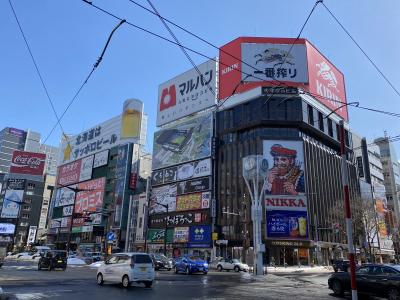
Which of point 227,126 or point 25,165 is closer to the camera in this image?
point 227,126

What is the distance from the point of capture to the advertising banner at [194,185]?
244 feet

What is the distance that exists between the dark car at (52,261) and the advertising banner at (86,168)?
74.7 metres

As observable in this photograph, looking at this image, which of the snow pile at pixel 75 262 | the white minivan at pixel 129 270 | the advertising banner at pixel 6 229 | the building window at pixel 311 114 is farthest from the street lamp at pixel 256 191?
the advertising banner at pixel 6 229

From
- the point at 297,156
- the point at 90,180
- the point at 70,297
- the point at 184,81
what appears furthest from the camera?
the point at 90,180

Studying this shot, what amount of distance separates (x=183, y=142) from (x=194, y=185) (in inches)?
395

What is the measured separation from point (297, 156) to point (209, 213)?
63.3 feet

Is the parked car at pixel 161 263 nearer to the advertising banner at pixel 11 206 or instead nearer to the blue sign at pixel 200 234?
the blue sign at pixel 200 234

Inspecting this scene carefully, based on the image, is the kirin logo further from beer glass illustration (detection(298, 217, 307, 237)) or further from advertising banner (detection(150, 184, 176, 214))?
advertising banner (detection(150, 184, 176, 214))

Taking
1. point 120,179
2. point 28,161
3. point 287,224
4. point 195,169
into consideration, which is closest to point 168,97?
point 195,169

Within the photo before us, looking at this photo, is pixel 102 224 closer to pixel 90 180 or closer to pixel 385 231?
pixel 90 180

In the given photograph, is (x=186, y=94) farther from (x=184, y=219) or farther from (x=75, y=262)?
(x=75, y=262)

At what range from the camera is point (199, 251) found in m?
71.8

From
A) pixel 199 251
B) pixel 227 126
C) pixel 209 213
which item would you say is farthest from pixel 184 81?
pixel 199 251

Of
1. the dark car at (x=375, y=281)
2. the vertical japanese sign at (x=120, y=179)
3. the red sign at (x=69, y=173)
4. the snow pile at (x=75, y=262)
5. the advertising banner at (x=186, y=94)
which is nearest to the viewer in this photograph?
the dark car at (x=375, y=281)
